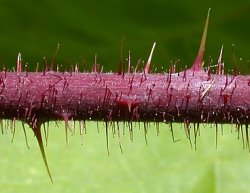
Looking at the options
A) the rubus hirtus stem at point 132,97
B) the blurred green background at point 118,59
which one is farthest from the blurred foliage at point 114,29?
the rubus hirtus stem at point 132,97

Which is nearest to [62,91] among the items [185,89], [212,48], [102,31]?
[185,89]

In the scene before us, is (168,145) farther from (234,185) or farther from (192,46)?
(192,46)

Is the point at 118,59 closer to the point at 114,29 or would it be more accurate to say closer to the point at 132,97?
the point at 114,29

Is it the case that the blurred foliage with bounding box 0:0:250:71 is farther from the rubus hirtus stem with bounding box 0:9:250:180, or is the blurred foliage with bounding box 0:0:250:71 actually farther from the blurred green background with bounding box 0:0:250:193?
the rubus hirtus stem with bounding box 0:9:250:180

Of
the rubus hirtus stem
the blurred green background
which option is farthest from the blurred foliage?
the rubus hirtus stem

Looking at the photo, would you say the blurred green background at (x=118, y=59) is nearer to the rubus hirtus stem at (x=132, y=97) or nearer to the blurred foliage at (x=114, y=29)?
the blurred foliage at (x=114, y=29)


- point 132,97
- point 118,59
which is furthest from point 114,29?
point 132,97
